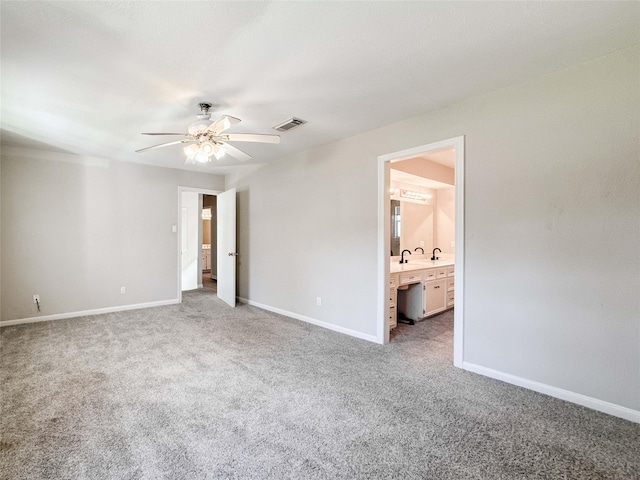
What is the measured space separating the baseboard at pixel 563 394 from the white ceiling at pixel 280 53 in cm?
240

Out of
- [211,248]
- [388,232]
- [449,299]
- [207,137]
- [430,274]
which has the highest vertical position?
[207,137]

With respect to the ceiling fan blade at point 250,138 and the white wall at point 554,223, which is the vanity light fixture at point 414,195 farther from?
the ceiling fan blade at point 250,138

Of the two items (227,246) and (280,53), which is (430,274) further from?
(280,53)

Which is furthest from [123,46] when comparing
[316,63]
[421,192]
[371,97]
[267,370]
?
[421,192]

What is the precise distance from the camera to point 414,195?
18.8 feet

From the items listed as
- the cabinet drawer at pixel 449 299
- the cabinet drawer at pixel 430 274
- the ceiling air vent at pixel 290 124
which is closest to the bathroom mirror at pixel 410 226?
the cabinet drawer at pixel 430 274

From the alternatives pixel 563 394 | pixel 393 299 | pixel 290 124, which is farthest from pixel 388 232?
pixel 563 394

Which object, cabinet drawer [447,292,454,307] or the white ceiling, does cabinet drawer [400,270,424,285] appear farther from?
the white ceiling

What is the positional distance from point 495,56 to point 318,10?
50.4 inches

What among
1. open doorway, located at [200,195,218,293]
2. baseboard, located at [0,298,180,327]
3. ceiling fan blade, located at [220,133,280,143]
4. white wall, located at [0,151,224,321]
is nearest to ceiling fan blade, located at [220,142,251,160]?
ceiling fan blade, located at [220,133,280,143]

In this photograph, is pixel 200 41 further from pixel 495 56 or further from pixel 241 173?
pixel 241 173

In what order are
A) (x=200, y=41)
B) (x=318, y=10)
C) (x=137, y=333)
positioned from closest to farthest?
(x=318, y=10)
(x=200, y=41)
(x=137, y=333)

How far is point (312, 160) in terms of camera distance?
4.28m

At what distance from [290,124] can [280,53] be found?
1.27 metres
